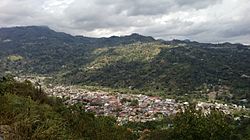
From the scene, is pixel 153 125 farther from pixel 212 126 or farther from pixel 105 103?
pixel 212 126

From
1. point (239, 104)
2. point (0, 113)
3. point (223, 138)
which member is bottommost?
point (239, 104)

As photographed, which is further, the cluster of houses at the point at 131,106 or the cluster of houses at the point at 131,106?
the cluster of houses at the point at 131,106

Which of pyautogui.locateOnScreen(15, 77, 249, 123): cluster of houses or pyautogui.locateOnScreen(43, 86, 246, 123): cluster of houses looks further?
pyautogui.locateOnScreen(43, 86, 246, 123): cluster of houses

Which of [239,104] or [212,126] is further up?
[212,126]

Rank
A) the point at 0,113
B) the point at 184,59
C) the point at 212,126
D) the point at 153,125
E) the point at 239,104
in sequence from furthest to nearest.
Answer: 1. the point at 184,59
2. the point at 239,104
3. the point at 153,125
4. the point at 212,126
5. the point at 0,113

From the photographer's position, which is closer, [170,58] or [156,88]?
[156,88]

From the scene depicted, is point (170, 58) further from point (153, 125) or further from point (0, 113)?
point (0, 113)

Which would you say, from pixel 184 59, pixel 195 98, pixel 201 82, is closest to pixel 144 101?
pixel 195 98

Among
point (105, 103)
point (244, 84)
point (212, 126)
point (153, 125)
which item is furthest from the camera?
point (244, 84)

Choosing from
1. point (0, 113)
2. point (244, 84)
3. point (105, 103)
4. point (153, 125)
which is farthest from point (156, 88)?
point (0, 113)
